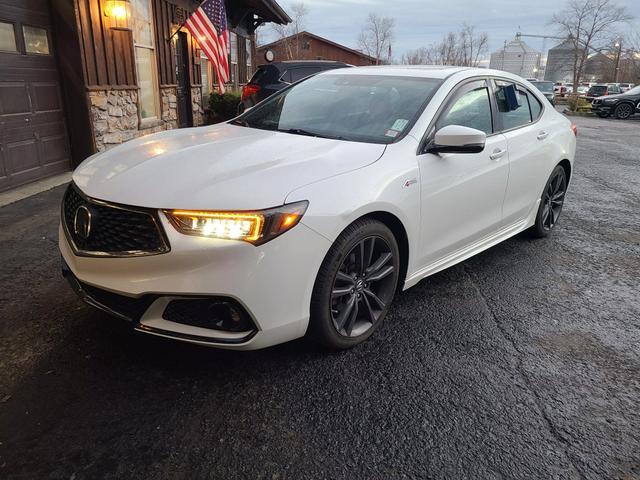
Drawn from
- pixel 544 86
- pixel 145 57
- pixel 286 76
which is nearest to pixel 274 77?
pixel 286 76

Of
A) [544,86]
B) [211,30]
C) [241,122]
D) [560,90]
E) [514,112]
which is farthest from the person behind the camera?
[560,90]

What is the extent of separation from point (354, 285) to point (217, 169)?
0.97 metres

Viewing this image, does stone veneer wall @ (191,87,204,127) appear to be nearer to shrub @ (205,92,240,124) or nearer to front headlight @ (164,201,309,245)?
shrub @ (205,92,240,124)

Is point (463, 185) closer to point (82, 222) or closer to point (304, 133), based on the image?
point (304, 133)

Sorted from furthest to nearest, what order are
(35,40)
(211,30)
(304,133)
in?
(211,30), (35,40), (304,133)

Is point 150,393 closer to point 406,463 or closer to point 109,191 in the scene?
point 109,191

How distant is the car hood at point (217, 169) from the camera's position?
2299 mm

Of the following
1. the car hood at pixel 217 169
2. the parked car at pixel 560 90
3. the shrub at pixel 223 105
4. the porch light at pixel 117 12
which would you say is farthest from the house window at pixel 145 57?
the parked car at pixel 560 90

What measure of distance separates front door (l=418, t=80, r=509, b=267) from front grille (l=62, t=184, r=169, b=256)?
1.59 m

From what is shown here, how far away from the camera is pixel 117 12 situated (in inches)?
309

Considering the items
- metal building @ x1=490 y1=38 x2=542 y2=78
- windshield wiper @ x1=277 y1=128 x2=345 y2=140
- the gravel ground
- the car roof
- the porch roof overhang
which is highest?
metal building @ x1=490 y1=38 x2=542 y2=78

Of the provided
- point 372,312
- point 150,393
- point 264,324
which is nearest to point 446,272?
point 372,312

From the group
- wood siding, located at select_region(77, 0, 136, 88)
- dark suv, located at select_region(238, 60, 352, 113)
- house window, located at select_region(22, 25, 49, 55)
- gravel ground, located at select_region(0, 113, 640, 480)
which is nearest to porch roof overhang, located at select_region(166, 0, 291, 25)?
dark suv, located at select_region(238, 60, 352, 113)

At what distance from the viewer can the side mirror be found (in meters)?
2.96
